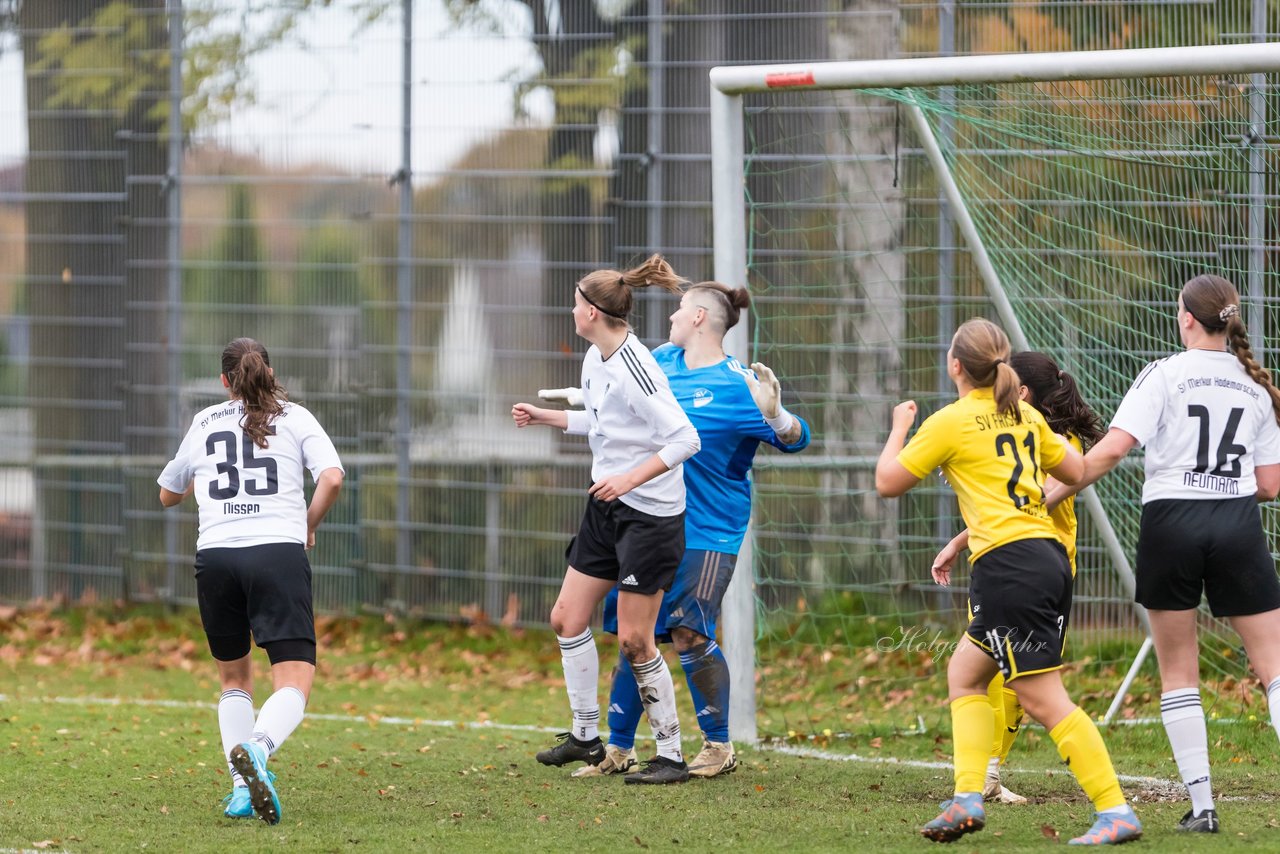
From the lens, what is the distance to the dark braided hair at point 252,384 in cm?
570

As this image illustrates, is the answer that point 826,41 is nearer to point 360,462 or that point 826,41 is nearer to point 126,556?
point 360,462

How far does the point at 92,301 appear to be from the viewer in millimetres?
12617

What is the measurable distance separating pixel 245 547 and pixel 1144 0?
6.64m

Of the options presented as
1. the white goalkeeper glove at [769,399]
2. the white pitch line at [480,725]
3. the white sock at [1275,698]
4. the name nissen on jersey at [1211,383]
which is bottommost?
the white pitch line at [480,725]

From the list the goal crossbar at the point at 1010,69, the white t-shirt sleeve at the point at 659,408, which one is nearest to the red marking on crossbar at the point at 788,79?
the goal crossbar at the point at 1010,69

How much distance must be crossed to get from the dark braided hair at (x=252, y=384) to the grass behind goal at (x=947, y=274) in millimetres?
3051

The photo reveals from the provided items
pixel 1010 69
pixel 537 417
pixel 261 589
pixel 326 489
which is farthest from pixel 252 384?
pixel 1010 69

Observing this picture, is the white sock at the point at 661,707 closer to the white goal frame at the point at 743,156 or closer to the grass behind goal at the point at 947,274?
the white goal frame at the point at 743,156

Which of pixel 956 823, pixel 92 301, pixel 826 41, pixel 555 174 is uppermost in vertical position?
pixel 826 41

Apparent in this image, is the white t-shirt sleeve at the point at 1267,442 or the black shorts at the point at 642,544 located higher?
the white t-shirt sleeve at the point at 1267,442

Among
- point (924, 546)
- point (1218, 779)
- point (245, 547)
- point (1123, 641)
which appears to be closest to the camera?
point (245, 547)

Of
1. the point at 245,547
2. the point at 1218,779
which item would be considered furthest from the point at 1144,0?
the point at 245,547

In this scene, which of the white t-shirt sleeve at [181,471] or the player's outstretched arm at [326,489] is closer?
the player's outstretched arm at [326,489]

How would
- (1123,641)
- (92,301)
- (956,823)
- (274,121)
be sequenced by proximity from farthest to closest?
1. (92,301)
2. (274,121)
3. (1123,641)
4. (956,823)
